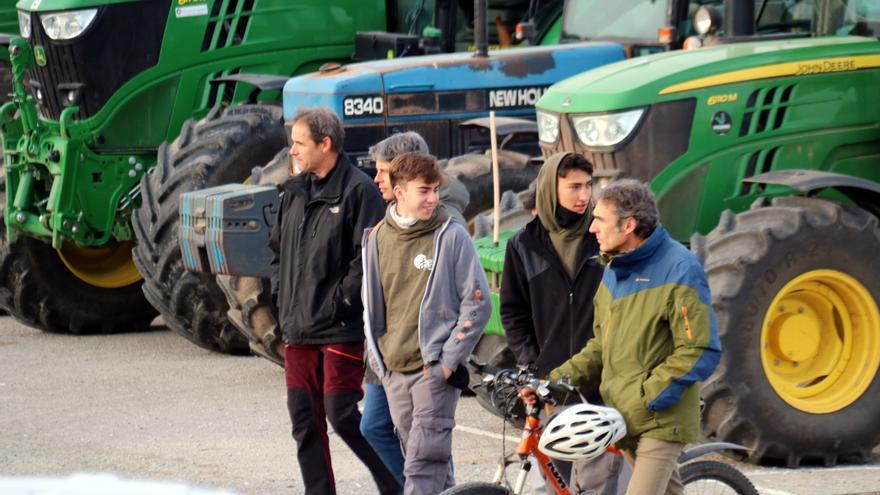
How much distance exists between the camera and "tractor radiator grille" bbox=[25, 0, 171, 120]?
11680mm

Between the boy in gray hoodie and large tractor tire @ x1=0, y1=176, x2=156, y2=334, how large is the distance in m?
6.60

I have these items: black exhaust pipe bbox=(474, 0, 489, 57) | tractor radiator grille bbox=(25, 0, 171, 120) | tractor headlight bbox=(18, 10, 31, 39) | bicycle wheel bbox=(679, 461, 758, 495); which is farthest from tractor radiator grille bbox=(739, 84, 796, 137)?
tractor headlight bbox=(18, 10, 31, 39)

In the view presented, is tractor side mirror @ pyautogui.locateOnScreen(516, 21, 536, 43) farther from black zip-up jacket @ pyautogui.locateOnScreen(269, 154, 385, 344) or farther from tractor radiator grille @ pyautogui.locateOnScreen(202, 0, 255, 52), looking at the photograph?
Answer: black zip-up jacket @ pyautogui.locateOnScreen(269, 154, 385, 344)

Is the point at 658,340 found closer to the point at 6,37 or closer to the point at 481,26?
the point at 481,26

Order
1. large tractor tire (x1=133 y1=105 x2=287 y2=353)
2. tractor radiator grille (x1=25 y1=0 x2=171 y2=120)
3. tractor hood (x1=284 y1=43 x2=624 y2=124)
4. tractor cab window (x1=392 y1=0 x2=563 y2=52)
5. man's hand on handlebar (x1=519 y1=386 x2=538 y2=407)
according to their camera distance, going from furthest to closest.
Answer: tractor cab window (x1=392 y1=0 x2=563 y2=52) → tractor radiator grille (x1=25 y1=0 x2=171 y2=120) → large tractor tire (x1=133 y1=105 x2=287 y2=353) → tractor hood (x1=284 y1=43 x2=624 y2=124) → man's hand on handlebar (x1=519 y1=386 x2=538 y2=407)

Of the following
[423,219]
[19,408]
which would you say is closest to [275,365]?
[19,408]

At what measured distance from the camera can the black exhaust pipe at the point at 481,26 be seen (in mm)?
10211

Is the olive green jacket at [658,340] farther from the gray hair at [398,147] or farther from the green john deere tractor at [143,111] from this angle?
the green john deere tractor at [143,111]

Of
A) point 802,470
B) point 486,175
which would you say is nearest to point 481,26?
point 486,175

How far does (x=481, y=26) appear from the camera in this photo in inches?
412

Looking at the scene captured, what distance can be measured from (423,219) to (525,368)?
2.88 ft

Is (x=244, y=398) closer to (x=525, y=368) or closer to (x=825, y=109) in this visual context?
(x=825, y=109)

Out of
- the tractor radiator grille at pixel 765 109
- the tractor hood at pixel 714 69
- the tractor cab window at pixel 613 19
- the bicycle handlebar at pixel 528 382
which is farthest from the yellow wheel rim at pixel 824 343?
the bicycle handlebar at pixel 528 382

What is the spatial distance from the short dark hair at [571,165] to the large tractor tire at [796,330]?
2029mm
